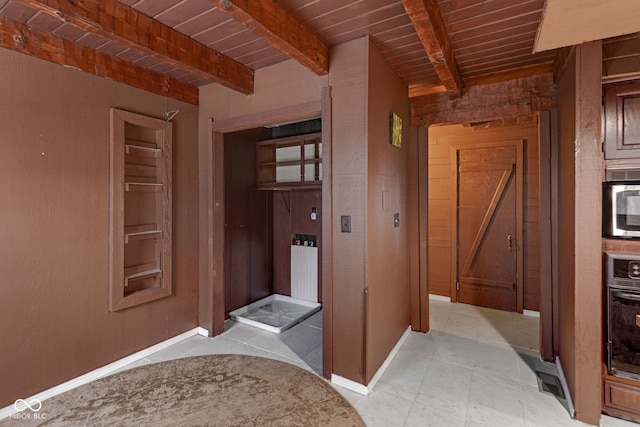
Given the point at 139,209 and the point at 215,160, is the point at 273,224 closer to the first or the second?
the point at 215,160

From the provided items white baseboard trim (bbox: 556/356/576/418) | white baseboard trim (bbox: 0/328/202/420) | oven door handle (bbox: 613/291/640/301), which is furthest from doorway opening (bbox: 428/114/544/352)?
white baseboard trim (bbox: 0/328/202/420)

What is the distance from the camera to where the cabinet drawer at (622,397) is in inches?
75.4

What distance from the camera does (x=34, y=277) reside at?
2180 millimetres

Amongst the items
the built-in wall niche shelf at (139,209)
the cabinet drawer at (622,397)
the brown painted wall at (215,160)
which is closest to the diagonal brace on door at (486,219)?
the cabinet drawer at (622,397)

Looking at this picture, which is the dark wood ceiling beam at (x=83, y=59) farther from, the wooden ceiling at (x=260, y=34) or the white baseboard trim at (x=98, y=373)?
the white baseboard trim at (x=98, y=373)

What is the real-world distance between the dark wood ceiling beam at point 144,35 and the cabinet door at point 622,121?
8.90 ft

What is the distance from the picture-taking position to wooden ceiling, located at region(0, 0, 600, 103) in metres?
1.80

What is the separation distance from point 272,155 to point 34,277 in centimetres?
276

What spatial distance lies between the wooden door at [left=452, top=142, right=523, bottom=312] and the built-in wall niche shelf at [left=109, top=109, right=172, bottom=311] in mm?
3603

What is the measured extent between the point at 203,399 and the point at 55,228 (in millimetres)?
1655

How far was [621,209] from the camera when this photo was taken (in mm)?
1952

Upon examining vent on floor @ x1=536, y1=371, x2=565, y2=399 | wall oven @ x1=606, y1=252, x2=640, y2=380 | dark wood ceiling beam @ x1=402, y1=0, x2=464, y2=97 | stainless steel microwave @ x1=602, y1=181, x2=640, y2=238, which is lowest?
vent on floor @ x1=536, y1=371, x2=565, y2=399

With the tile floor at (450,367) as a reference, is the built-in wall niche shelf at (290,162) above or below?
above

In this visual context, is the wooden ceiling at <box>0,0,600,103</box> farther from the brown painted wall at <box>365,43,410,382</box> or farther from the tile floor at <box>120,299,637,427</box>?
the tile floor at <box>120,299,637,427</box>
